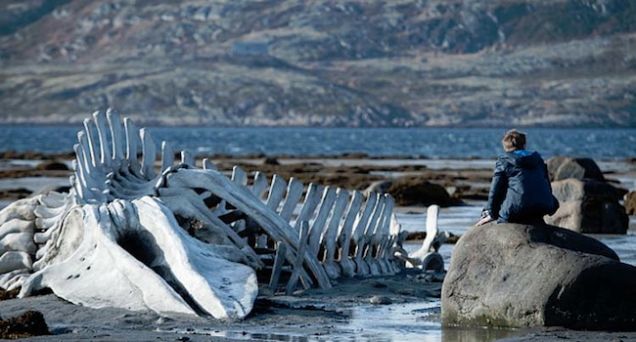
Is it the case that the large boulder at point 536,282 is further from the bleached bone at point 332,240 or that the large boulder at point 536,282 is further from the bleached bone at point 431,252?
the bleached bone at point 431,252

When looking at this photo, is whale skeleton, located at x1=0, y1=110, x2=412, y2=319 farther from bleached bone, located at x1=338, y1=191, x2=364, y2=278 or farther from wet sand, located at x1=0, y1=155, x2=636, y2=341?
wet sand, located at x1=0, y1=155, x2=636, y2=341

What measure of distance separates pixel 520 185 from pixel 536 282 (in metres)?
1.07

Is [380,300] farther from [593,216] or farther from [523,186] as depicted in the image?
[593,216]

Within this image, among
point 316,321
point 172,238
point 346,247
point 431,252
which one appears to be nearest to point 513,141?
→ point 316,321

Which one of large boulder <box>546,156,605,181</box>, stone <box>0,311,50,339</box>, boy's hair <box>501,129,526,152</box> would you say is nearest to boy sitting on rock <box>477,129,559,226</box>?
boy's hair <box>501,129,526,152</box>

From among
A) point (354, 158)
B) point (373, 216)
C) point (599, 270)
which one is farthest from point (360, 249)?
point (354, 158)

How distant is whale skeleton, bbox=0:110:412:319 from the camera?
12672mm

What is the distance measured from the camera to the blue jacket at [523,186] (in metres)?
13.1

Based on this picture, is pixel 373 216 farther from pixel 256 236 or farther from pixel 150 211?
pixel 150 211

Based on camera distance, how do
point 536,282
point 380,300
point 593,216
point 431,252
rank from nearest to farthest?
point 536,282 < point 380,300 < point 431,252 < point 593,216

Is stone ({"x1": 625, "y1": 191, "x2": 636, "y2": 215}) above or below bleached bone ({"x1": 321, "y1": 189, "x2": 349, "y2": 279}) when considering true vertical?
below

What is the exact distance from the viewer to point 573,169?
4538cm

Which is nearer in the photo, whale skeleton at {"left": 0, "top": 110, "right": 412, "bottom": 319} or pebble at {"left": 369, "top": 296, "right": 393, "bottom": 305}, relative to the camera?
whale skeleton at {"left": 0, "top": 110, "right": 412, "bottom": 319}

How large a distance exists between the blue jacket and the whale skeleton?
7.23ft
